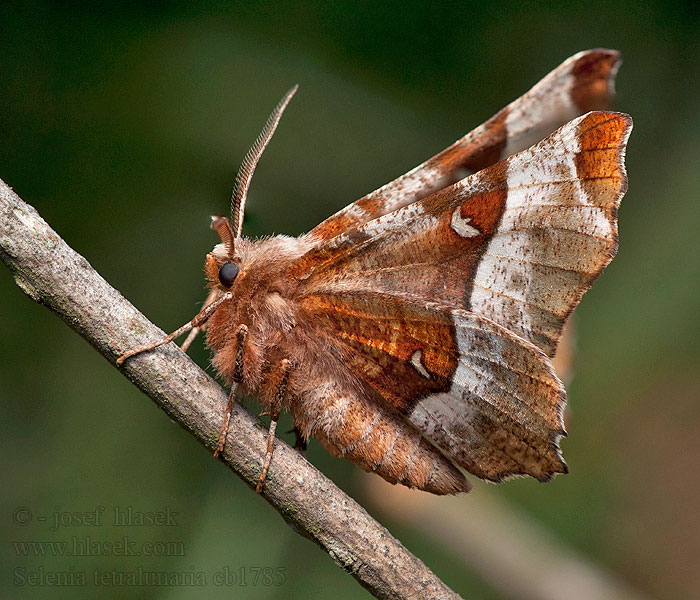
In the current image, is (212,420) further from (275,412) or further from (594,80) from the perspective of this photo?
(594,80)

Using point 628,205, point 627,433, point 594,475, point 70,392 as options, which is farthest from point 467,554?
point 628,205

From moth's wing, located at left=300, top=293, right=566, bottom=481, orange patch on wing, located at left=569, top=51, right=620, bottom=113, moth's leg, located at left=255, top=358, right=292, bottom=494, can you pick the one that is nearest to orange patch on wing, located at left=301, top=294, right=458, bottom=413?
moth's wing, located at left=300, top=293, right=566, bottom=481

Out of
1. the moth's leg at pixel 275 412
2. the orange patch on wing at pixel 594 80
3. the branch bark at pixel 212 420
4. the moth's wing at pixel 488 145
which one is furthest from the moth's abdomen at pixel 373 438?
the orange patch on wing at pixel 594 80

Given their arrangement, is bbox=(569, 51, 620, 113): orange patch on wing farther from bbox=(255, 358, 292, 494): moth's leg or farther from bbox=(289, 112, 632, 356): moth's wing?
bbox=(255, 358, 292, 494): moth's leg

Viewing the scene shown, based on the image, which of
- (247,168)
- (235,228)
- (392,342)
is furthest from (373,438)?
(247,168)

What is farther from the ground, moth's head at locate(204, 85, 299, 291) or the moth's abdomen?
moth's head at locate(204, 85, 299, 291)

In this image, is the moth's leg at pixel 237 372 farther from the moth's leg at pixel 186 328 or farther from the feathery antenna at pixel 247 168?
the feathery antenna at pixel 247 168
